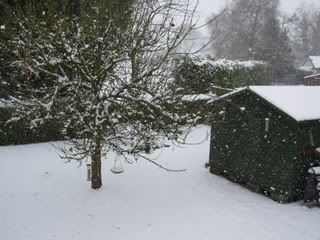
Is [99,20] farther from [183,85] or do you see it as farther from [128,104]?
[183,85]

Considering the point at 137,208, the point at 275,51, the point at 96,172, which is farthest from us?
the point at 275,51

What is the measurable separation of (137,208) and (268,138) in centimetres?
424

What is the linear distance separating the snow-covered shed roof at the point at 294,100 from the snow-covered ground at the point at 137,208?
2.56 metres

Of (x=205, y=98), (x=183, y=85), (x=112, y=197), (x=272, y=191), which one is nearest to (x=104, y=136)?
(x=112, y=197)

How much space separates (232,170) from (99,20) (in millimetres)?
6154

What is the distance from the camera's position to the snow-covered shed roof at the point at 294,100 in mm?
9659

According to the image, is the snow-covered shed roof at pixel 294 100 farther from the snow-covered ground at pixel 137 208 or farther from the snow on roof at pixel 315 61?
the snow on roof at pixel 315 61

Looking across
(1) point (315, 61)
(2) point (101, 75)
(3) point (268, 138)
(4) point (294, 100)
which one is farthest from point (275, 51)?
(2) point (101, 75)

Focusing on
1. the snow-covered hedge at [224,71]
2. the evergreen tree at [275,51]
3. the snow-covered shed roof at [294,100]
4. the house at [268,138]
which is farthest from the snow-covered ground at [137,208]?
the evergreen tree at [275,51]

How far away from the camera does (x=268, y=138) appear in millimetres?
10297

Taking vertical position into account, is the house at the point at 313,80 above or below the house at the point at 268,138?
above

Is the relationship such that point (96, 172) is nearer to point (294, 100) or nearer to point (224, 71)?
point (294, 100)

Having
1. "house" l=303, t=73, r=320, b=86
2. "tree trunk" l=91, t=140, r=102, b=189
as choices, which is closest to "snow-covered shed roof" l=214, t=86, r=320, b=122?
"tree trunk" l=91, t=140, r=102, b=189

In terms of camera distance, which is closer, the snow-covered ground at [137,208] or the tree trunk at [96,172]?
the snow-covered ground at [137,208]
